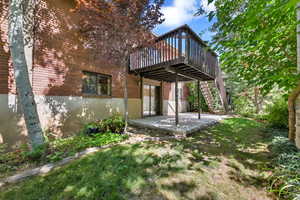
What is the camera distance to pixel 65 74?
536 cm

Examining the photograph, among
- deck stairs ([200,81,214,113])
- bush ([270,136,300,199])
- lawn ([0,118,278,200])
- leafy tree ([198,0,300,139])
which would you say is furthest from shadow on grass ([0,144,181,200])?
deck stairs ([200,81,214,113])

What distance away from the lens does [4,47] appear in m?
4.07

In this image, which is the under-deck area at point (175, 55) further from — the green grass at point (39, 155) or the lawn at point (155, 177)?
the green grass at point (39, 155)

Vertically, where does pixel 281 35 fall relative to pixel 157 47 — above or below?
below

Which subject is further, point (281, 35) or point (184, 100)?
point (184, 100)

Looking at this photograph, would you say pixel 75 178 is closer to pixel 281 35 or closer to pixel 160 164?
pixel 160 164

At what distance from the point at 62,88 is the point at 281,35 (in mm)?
6582

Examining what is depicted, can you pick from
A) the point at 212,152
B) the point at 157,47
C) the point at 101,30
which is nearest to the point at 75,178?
the point at 212,152

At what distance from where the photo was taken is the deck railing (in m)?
5.24

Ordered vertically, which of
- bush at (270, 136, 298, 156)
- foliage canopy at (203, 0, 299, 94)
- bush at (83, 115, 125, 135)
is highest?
foliage canopy at (203, 0, 299, 94)

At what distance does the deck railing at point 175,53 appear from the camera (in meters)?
5.24

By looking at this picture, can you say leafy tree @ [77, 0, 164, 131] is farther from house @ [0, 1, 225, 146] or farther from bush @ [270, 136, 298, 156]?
bush @ [270, 136, 298, 156]

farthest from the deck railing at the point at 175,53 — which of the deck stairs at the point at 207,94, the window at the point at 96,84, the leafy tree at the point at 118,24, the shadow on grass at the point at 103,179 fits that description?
the deck stairs at the point at 207,94

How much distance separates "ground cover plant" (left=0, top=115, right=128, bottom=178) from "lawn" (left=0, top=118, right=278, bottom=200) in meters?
0.68
